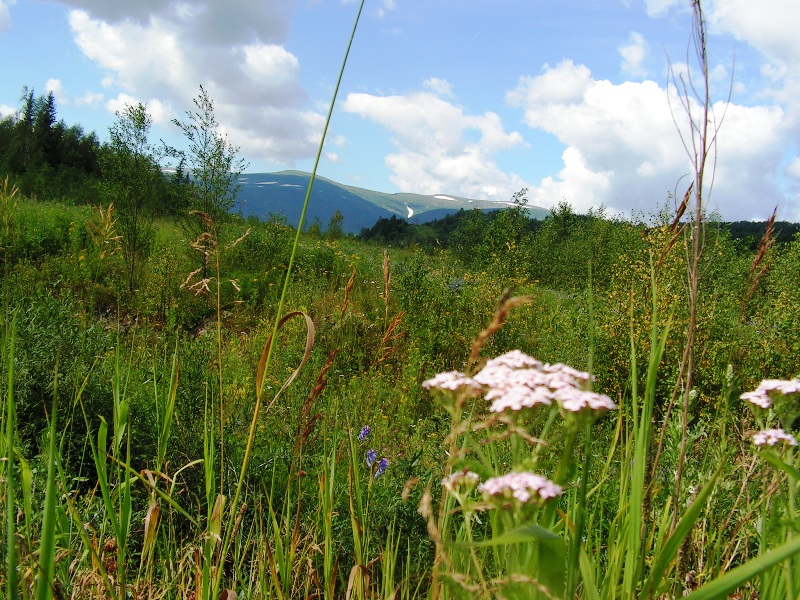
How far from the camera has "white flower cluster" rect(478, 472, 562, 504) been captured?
570mm

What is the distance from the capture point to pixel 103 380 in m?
3.11

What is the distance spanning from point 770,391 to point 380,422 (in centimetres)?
312

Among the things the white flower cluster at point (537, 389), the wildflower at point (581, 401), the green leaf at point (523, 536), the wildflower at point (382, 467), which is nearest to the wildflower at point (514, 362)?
the white flower cluster at point (537, 389)

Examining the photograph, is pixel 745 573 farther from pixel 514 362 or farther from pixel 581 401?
pixel 514 362

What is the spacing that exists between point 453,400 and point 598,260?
19850 millimetres

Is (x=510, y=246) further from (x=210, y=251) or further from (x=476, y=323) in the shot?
(x=210, y=251)

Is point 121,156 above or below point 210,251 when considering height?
above

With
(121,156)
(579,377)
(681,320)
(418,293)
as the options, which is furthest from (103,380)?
(121,156)

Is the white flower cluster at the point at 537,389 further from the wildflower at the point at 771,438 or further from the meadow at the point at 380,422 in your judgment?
the wildflower at the point at 771,438

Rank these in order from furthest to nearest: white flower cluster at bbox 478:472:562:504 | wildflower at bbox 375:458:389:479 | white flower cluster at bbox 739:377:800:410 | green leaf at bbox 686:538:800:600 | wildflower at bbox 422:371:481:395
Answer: wildflower at bbox 375:458:389:479 < white flower cluster at bbox 739:377:800:410 < wildflower at bbox 422:371:481:395 < white flower cluster at bbox 478:472:562:504 < green leaf at bbox 686:538:800:600

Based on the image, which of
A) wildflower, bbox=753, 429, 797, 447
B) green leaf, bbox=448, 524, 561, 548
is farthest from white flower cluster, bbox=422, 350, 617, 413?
wildflower, bbox=753, 429, 797, 447

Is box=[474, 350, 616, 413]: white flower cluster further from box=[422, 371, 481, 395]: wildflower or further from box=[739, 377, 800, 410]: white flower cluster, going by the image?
box=[739, 377, 800, 410]: white flower cluster

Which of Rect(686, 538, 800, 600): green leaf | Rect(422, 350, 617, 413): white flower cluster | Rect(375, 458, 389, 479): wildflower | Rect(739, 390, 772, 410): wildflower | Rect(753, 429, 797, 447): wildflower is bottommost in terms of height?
Rect(375, 458, 389, 479): wildflower

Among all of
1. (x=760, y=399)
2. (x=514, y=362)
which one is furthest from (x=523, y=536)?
(x=760, y=399)
